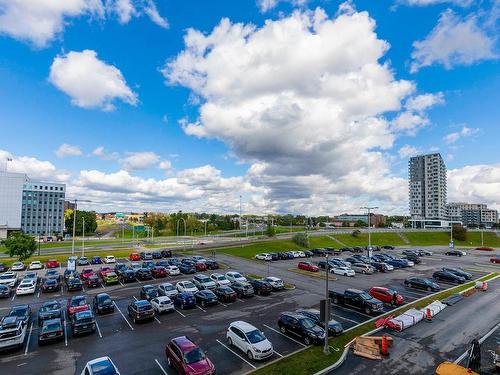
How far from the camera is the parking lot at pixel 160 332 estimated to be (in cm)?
1864

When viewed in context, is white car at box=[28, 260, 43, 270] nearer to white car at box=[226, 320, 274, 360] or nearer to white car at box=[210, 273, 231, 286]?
white car at box=[210, 273, 231, 286]

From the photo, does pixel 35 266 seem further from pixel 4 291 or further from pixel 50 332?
pixel 50 332

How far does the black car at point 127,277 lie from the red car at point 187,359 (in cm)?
2650

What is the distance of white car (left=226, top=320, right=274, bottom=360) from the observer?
61.4 feet

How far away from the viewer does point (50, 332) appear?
2148 cm

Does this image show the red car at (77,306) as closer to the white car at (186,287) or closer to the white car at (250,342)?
the white car at (186,287)

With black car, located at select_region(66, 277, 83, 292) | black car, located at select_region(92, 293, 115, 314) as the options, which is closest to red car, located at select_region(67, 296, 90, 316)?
black car, located at select_region(92, 293, 115, 314)

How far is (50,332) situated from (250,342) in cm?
1427

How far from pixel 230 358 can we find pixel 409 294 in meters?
26.0

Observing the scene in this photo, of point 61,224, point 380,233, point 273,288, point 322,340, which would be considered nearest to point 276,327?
point 322,340

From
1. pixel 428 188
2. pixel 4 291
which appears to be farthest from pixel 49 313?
pixel 428 188

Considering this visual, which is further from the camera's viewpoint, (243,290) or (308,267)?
(308,267)

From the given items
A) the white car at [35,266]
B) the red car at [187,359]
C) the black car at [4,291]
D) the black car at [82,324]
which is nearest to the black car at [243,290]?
the black car at [82,324]

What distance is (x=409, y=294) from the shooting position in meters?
35.8
